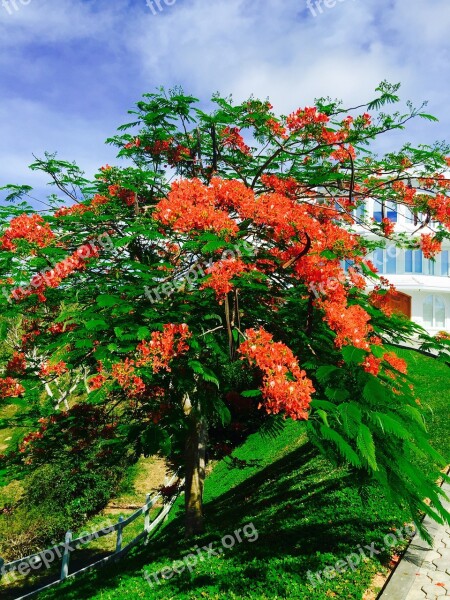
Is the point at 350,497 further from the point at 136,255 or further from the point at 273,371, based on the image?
the point at 136,255

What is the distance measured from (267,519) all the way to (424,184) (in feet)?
22.2

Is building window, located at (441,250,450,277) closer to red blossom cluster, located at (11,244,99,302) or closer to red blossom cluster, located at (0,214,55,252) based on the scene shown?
red blossom cluster, located at (11,244,99,302)

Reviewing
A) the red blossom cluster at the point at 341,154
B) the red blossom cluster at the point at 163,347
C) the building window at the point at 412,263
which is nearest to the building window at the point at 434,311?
the building window at the point at 412,263

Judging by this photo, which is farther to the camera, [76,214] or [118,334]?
[76,214]

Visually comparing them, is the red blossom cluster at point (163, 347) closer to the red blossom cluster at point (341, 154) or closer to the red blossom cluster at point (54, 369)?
the red blossom cluster at point (54, 369)

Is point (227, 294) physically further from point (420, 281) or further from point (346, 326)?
point (420, 281)

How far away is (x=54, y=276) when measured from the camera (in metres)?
5.75

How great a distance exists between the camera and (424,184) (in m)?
8.75

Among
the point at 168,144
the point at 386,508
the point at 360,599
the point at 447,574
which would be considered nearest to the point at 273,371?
the point at 360,599

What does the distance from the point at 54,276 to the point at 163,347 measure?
2.05 m

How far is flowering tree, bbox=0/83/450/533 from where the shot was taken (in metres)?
4.29

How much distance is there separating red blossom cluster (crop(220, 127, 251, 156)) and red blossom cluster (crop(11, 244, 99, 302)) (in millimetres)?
3615

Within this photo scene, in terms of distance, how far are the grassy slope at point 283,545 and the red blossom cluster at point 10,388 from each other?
3169 mm

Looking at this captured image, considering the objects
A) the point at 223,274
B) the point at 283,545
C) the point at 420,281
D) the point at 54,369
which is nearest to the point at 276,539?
the point at 283,545
